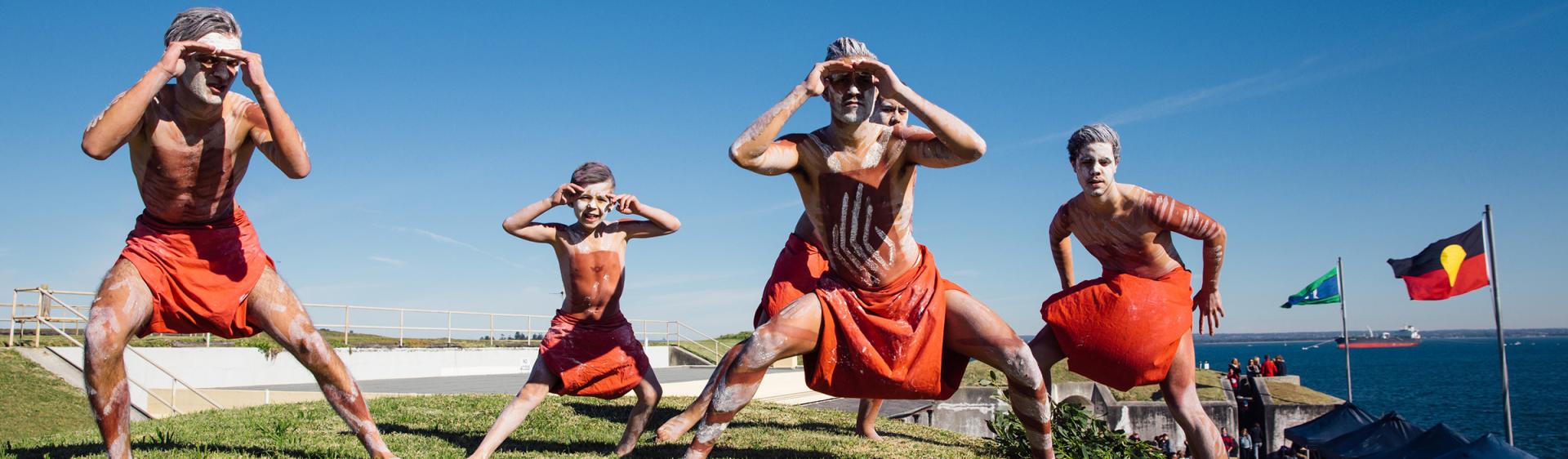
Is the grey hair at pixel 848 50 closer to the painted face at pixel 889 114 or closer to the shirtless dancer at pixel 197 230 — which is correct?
the painted face at pixel 889 114

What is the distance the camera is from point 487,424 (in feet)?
25.5

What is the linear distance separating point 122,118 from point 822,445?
15.9 feet

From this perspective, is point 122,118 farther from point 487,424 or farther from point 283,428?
point 487,424

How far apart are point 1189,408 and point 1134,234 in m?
1.09

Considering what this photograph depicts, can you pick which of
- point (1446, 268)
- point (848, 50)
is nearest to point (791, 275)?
point (848, 50)

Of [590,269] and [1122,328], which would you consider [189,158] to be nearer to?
[590,269]


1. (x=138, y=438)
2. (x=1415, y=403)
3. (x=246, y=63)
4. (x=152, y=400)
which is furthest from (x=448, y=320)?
(x=1415, y=403)

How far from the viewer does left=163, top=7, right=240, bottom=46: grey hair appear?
4574 mm

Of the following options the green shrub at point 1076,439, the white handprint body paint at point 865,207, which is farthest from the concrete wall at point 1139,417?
the white handprint body paint at point 865,207

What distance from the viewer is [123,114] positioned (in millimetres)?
4180

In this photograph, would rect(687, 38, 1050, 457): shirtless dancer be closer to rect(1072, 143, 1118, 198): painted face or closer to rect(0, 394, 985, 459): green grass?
rect(1072, 143, 1118, 198): painted face

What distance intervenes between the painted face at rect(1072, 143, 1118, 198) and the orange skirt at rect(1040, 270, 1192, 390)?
581mm

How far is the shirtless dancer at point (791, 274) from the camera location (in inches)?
252

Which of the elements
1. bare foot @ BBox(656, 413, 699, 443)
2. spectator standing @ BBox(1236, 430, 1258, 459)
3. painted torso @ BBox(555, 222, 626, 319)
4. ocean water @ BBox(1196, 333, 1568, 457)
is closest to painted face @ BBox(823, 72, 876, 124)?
painted torso @ BBox(555, 222, 626, 319)
